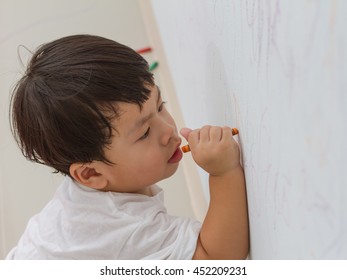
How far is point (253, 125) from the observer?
51 cm

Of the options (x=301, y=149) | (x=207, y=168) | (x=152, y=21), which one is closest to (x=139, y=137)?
(x=207, y=168)

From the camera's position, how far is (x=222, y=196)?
0.64 metres

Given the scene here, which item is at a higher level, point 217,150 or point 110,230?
point 217,150

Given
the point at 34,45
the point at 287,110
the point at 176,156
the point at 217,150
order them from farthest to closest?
the point at 34,45 < the point at 176,156 < the point at 217,150 < the point at 287,110

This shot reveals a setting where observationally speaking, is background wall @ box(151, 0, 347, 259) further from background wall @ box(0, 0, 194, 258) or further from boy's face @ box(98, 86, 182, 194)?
background wall @ box(0, 0, 194, 258)

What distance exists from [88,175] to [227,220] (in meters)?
0.20

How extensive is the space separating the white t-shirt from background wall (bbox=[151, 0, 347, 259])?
0.11m

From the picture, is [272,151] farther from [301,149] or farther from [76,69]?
[76,69]

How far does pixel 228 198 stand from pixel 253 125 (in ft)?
0.51

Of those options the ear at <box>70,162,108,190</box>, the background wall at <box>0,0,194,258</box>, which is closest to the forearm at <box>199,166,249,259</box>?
the ear at <box>70,162,108,190</box>

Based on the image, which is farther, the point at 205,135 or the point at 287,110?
the point at 205,135

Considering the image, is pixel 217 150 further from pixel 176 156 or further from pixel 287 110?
pixel 287 110

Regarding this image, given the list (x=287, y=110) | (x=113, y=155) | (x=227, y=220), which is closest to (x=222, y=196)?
(x=227, y=220)

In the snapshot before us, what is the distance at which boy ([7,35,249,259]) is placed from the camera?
638 mm
